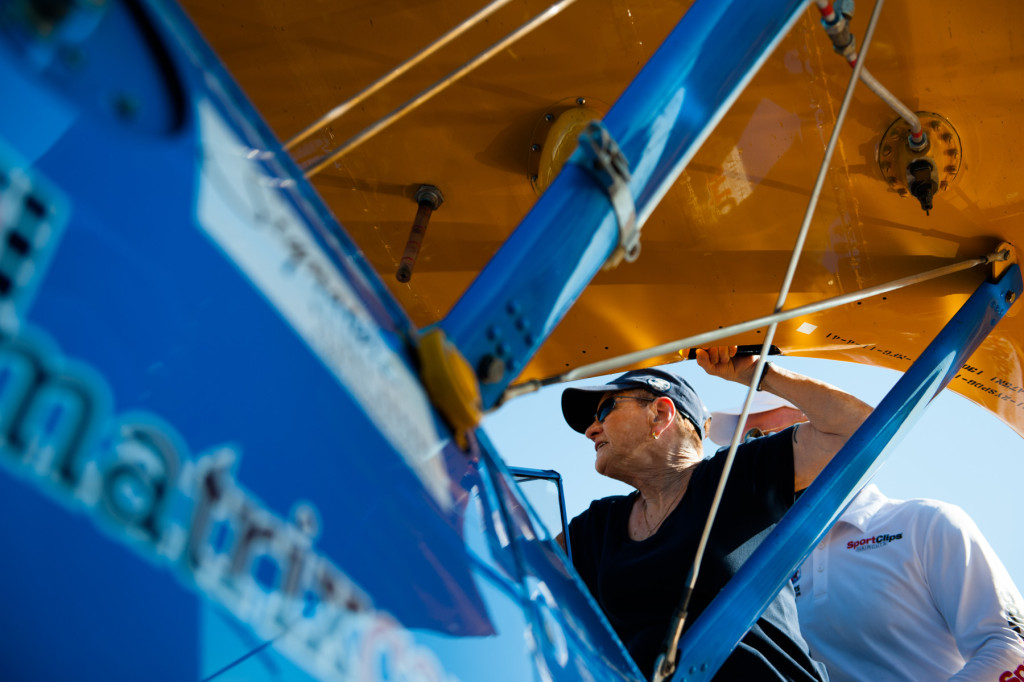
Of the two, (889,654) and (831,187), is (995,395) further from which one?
(889,654)

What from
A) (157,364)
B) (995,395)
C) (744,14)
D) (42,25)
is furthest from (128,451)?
(995,395)

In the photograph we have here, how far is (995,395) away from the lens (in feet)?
7.87

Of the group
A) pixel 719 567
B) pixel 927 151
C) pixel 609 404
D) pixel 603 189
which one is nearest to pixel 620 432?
pixel 609 404

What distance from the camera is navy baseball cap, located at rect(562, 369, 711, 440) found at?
245cm

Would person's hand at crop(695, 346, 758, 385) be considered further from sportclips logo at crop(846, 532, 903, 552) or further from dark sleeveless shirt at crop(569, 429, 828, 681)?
sportclips logo at crop(846, 532, 903, 552)

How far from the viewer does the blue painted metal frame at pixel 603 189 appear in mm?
885

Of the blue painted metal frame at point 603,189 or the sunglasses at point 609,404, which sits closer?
the blue painted metal frame at point 603,189

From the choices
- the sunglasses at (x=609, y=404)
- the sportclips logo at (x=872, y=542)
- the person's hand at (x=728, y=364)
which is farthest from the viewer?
the sportclips logo at (x=872, y=542)

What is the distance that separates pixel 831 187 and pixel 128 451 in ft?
6.51

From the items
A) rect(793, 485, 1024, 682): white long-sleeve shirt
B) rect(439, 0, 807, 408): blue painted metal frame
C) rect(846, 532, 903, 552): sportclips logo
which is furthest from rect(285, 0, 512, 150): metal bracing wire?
rect(846, 532, 903, 552): sportclips logo

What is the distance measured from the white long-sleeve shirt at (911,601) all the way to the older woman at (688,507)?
80 cm

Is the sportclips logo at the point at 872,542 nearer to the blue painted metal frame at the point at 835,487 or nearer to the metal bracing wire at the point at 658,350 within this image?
the blue painted metal frame at the point at 835,487

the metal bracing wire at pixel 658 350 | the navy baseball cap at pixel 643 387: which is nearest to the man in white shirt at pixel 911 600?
the navy baseball cap at pixel 643 387

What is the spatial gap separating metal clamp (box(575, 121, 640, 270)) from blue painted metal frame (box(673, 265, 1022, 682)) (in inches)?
32.7
